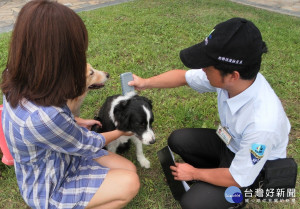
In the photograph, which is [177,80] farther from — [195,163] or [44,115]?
[44,115]

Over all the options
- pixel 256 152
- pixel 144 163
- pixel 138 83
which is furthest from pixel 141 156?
pixel 256 152

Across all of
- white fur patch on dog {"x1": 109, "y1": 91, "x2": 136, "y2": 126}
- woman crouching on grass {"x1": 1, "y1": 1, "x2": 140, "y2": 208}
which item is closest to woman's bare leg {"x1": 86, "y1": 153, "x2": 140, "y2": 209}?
woman crouching on grass {"x1": 1, "y1": 1, "x2": 140, "y2": 208}

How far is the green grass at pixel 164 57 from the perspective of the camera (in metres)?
2.84

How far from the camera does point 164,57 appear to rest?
5012 mm

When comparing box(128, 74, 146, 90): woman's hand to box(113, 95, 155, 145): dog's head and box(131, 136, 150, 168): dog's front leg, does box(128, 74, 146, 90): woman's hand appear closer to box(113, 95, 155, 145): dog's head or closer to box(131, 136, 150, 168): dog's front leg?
box(113, 95, 155, 145): dog's head

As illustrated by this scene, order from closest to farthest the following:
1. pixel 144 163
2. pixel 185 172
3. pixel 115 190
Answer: pixel 115 190 < pixel 185 172 < pixel 144 163

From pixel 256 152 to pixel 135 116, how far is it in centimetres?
116

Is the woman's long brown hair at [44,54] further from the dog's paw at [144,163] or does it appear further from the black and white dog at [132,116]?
the dog's paw at [144,163]

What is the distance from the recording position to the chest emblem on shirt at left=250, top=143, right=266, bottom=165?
1716 millimetres

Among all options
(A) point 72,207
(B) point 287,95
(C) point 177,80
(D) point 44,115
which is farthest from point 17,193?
(B) point 287,95

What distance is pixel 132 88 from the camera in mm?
2746

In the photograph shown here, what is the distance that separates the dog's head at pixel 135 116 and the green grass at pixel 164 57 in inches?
22.9

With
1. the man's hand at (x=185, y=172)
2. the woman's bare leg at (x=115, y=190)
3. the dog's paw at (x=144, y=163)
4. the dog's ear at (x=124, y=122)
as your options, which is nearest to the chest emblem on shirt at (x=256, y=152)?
the man's hand at (x=185, y=172)

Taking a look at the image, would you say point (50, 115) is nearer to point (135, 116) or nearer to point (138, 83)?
point (135, 116)
